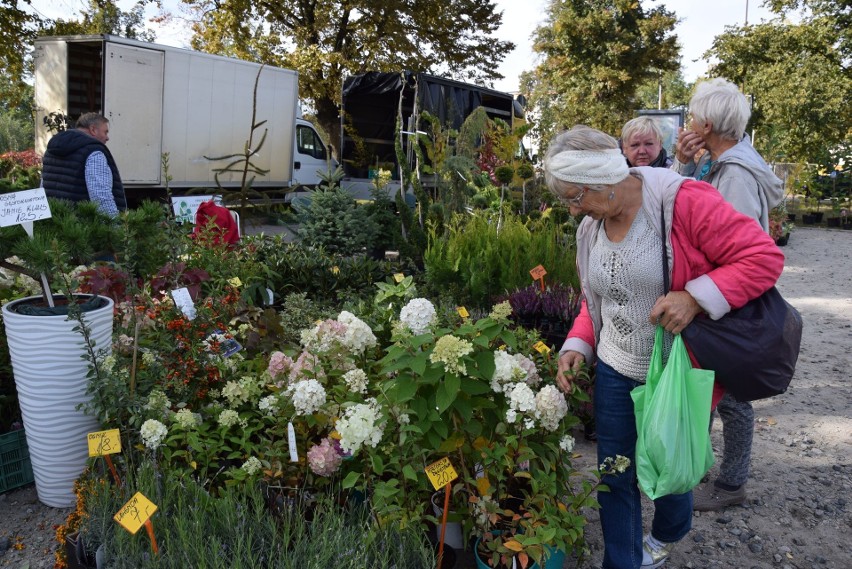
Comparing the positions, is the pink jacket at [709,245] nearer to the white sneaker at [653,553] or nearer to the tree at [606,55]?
the white sneaker at [653,553]

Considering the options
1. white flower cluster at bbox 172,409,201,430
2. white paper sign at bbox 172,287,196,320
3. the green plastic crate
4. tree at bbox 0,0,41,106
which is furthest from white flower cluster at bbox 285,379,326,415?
tree at bbox 0,0,41,106

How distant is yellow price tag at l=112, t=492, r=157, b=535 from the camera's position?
70.3 inches

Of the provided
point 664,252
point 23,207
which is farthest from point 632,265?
point 23,207

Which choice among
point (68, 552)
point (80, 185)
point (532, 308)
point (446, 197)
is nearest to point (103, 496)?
point (68, 552)

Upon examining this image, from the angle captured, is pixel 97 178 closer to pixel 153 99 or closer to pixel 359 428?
pixel 359 428

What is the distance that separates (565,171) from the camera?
1834 millimetres

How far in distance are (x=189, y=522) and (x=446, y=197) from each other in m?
4.43

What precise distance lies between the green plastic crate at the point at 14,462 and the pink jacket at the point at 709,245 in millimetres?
2721

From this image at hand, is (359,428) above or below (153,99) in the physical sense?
below

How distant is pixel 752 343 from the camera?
1.80 meters

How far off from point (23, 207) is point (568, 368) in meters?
2.02

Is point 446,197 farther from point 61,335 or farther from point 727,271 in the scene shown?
Answer: point 727,271

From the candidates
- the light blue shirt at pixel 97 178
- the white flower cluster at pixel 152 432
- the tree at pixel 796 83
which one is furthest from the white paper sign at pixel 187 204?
the tree at pixel 796 83

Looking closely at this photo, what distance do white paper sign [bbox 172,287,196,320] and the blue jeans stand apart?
1.63 meters
